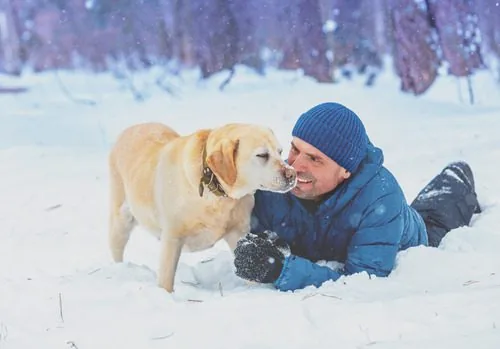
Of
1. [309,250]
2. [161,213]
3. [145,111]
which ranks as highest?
[161,213]

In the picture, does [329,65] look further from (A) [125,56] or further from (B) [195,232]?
(B) [195,232]

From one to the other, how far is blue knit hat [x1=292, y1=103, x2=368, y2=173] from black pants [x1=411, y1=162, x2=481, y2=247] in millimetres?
1296

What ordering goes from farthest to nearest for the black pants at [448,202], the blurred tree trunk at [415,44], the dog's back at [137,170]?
1. the blurred tree trunk at [415,44]
2. the black pants at [448,202]
3. the dog's back at [137,170]

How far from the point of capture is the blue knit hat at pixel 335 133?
3.34 metres

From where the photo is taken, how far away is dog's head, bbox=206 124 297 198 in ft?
10.6

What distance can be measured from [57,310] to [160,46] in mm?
14178

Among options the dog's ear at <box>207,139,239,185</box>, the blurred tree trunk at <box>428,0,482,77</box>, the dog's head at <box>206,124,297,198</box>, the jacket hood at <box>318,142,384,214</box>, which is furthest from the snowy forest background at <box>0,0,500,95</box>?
the dog's ear at <box>207,139,239,185</box>

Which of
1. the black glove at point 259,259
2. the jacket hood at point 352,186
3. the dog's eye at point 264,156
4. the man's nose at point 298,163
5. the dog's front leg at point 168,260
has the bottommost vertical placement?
the dog's front leg at point 168,260

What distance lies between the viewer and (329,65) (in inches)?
559

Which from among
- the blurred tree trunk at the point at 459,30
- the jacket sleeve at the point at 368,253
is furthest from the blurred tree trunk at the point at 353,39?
the jacket sleeve at the point at 368,253

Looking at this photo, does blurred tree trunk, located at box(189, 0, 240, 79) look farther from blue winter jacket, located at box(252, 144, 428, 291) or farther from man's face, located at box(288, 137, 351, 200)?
man's face, located at box(288, 137, 351, 200)

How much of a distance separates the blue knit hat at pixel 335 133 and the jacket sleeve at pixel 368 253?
0.86 ft

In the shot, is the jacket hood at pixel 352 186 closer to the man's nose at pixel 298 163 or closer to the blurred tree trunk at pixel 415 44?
the man's nose at pixel 298 163

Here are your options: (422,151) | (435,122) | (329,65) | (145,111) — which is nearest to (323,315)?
(422,151)
